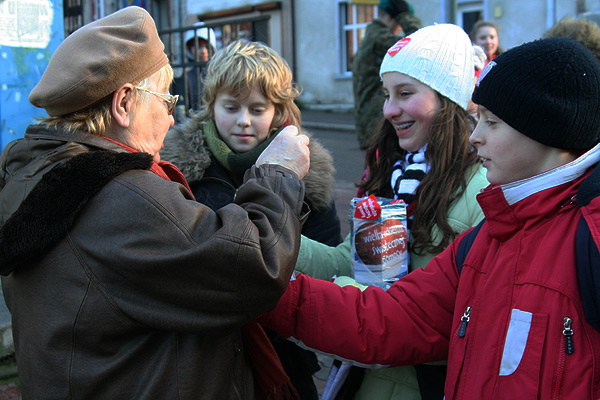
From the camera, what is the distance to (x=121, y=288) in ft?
4.78

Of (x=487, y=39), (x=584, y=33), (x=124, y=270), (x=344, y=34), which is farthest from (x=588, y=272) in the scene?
(x=344, y=34)

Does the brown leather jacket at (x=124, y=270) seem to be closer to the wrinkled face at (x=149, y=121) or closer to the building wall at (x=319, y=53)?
the wrinkled face at (x=149, y=121)

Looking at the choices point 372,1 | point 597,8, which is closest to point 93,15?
point 372,1

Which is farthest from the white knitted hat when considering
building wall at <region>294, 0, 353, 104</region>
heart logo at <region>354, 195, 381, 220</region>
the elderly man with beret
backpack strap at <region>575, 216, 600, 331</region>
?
building wall at <region>294, 0, 353, 104</region>

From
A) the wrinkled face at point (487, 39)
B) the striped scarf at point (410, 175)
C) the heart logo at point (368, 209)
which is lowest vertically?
the heart logo at point (368, 209)

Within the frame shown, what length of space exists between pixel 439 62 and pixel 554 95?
0.84 metres

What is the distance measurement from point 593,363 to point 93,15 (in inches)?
792

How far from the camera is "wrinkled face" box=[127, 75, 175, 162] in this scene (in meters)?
1.72

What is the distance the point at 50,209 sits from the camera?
1.44 metres

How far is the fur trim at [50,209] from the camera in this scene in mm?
1435

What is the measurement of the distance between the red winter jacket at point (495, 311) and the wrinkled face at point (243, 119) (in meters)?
0.94

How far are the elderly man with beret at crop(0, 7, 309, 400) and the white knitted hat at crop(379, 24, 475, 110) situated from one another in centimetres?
91

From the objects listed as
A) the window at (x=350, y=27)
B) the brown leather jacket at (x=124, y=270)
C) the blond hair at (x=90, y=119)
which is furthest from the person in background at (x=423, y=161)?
the window at (x=350, y=27)

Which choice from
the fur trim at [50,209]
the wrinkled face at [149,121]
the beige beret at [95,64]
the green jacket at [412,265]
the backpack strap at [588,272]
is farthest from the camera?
the green jacket at [412,265]
